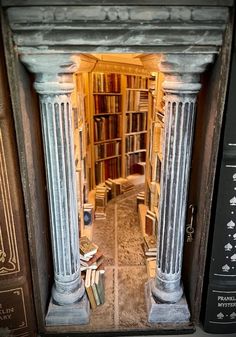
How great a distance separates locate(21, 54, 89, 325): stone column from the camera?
64.4 inches

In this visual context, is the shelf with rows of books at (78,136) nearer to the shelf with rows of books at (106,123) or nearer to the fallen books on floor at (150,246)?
the fallen books on floor at (150,246)

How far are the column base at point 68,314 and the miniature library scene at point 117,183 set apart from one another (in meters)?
0.11

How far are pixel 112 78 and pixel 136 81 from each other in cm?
40

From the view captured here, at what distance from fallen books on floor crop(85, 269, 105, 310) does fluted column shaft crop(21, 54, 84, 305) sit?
0.28 ft

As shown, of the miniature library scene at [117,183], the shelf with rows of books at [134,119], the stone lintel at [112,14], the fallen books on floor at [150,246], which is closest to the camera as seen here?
the stone lintel at [112,14]

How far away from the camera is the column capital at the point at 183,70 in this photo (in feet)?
5.15

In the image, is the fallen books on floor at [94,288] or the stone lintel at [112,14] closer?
the stone lintel at [112,14]

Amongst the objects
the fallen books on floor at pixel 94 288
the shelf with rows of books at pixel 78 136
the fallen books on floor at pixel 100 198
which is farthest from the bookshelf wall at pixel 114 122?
the fallen books on floor at pixel 94 288

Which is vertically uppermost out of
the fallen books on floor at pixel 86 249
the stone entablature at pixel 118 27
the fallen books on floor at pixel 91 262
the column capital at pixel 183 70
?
the stone entablature at pixel 118 27

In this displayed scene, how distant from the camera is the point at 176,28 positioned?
145cm

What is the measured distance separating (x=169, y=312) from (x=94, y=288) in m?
0.58

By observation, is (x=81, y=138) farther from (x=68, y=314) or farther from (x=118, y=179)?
(x=118, y=179)

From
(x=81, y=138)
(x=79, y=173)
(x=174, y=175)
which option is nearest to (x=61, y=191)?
(x=174, y=175)

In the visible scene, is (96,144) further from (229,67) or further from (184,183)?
(229,67)
